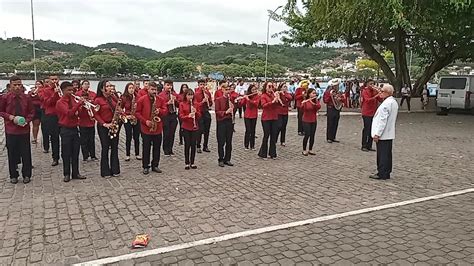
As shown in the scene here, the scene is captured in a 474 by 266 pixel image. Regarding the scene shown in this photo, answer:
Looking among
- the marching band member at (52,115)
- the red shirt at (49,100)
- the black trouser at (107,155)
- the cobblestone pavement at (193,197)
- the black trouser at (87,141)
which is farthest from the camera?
the red shirt at (49,100)

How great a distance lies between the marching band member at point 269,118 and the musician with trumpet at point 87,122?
12.6 ft

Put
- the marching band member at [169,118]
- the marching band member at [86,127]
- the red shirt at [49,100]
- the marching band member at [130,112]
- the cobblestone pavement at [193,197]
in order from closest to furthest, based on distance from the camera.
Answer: the cobblestone pavement at [193,197] < the marching band member at [86,127] < the red shirt at [49,100] < the marching band member at [130,112] < the marching band member at [169,118]

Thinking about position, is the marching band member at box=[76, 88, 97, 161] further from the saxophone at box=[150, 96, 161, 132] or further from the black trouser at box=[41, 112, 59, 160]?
the saxophone at box=[150, 96, 161, 132]

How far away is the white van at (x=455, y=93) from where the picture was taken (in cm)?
2209

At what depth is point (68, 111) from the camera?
7449 millimetres

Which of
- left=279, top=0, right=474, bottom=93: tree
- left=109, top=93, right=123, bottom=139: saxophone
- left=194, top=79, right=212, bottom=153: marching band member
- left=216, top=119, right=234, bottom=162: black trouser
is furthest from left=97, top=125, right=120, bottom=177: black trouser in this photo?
left=279, top=0, right=474, bottom=93: tree

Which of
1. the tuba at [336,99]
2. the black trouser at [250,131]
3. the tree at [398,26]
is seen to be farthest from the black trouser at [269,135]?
the tree at [398,26]

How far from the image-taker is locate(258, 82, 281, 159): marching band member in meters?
9.73

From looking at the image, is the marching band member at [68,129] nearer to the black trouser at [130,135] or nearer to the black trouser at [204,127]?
the black trouser at [130,135]

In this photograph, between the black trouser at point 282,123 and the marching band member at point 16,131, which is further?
the black trouser at point 282,123

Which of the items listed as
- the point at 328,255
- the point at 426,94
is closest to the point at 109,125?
the point at 328,255

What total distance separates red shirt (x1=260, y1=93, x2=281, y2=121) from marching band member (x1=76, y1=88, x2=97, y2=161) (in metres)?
3.82

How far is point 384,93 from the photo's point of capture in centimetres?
818

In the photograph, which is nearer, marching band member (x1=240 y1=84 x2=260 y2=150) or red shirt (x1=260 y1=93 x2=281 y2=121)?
red shirt (x1=260 y1=93 x2=281 y2=121)
